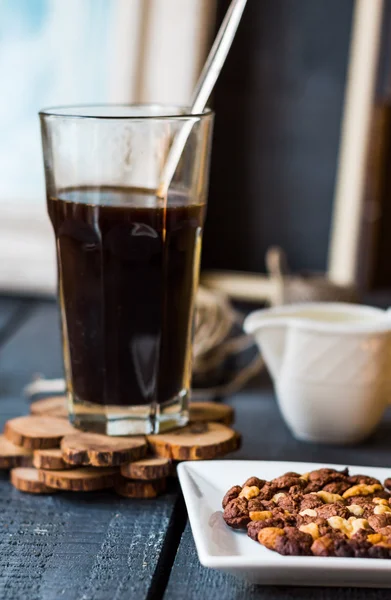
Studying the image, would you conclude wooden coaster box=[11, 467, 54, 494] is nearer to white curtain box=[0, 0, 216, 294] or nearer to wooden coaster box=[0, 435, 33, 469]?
wooden coaster box=[0, 435, 33, 469]

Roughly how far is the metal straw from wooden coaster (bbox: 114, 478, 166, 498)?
25 cm

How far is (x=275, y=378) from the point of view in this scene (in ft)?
3.13

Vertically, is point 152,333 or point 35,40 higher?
point 35,40

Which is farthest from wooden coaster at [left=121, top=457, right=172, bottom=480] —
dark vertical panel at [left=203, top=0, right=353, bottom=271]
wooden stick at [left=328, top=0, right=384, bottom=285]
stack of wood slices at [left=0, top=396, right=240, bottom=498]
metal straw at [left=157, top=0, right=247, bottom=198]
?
dark vertical panel at [left=203, top=0, right=353, bottom=271]

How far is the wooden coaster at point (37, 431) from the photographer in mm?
789

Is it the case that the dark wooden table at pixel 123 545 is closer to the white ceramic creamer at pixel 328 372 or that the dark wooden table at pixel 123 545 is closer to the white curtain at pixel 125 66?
the white ceramic creamer at pixel 328 372

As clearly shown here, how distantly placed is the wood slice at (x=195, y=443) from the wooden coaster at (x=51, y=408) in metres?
0.11

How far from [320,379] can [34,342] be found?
0.50m

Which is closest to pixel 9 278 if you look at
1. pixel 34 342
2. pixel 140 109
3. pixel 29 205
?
pixel 29 205

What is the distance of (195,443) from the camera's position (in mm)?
786

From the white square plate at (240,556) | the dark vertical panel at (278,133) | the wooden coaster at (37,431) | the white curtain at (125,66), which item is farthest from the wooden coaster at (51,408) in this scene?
the dark vertical panel at (278,133)

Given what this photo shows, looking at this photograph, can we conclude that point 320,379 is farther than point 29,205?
No

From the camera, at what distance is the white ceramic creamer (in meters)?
0.90

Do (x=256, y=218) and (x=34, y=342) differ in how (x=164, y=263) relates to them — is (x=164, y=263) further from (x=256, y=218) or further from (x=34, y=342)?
(x=256, y=218)
